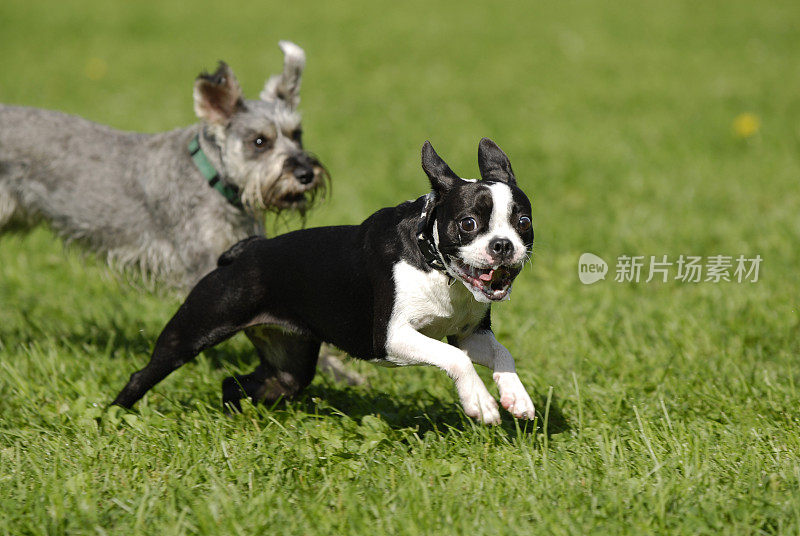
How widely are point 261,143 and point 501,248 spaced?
8.83 feet

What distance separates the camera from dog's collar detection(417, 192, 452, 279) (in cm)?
345

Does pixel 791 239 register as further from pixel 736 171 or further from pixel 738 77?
pixel 738 77

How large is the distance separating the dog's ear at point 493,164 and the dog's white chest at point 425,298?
0.46 metres

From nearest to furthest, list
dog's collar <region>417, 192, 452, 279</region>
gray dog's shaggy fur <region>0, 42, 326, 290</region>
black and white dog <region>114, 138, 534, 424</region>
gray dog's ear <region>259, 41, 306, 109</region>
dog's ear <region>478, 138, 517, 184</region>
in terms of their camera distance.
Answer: black and white dog <region>114, 138, 534, 424</region> < dog's collar <region>417, 192, 452, 279</region> < dog's ear <region>478, 138, 517, 184</region> < gray dog's shaggy fur <region>0, 42, 326, 290</region> < gray dog's ear <region>259, 41, 306, 109</region>

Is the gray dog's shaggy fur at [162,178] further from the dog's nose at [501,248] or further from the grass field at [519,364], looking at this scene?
the dog's nose at [501,248]

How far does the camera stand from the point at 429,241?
3467 mm

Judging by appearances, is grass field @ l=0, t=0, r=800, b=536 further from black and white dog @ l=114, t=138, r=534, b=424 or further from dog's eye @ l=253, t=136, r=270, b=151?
dog's eye @ l=253, t=136, r=270, b=151

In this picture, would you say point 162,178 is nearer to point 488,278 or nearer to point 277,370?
point 277,370

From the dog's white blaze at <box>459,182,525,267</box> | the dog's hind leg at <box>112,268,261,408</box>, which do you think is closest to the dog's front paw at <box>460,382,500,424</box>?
the dog's white blaze at <box>459,182,525,267</box>

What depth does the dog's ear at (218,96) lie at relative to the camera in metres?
5.45

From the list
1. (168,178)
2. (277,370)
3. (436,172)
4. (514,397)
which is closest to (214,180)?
(168,178)

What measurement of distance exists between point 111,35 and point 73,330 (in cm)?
1355

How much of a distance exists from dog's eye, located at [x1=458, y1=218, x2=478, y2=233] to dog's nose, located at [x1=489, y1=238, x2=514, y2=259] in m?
0.10

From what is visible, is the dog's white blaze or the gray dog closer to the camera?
the dog's white blaze
